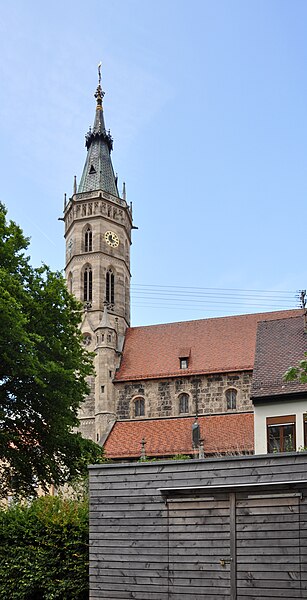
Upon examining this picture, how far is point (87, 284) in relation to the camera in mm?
53906

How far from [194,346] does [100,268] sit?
377 inches

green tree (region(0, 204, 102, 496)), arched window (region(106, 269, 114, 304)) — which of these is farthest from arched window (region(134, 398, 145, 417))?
green tree (region(0, 204, 102, 496))

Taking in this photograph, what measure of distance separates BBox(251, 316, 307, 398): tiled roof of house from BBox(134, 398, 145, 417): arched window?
22.6m

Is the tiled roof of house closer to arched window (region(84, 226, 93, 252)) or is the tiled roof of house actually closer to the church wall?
the church wall

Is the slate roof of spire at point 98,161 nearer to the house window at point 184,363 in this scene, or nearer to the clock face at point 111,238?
the clock face at point 111,238

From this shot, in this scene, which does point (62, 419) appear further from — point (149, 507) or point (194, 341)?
point (194, 341)

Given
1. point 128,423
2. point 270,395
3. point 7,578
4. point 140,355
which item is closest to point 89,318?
point 140,355

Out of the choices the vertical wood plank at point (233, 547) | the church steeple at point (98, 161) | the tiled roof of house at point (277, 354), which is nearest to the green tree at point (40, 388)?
the tiled roof of house at point (277, 354)

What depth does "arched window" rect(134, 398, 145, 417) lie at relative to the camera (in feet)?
157

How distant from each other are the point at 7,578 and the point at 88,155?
4959cm

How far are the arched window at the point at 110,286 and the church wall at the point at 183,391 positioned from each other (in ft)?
23.8

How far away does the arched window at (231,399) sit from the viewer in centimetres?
4588

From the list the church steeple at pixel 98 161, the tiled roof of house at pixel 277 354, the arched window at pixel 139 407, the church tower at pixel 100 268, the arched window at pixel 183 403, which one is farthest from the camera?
the church steeple at pixel 98 161

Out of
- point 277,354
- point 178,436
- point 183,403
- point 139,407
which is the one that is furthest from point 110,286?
point 277,354
